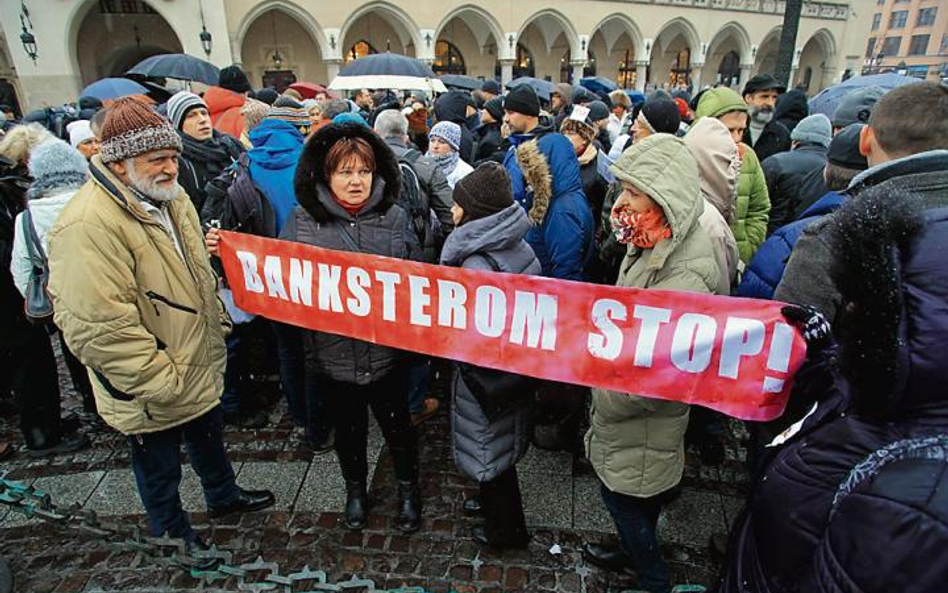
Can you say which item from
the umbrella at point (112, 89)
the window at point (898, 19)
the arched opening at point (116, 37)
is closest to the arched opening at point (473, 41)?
the arched opening at point (116, 37)

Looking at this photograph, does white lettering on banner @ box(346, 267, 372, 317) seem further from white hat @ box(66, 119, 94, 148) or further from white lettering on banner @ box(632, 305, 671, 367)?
white hat @ box(66, 119, 94, 148)

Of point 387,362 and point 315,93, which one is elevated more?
point 315,93

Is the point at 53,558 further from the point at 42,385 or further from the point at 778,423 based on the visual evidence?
the point at 778,423

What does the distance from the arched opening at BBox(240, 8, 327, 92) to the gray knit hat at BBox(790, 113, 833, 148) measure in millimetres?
24206

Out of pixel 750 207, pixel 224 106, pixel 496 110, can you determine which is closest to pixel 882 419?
pixel 750 207

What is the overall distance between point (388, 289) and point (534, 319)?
745 millimetres

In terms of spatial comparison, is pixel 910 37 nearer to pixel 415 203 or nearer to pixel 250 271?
pixel 415 203

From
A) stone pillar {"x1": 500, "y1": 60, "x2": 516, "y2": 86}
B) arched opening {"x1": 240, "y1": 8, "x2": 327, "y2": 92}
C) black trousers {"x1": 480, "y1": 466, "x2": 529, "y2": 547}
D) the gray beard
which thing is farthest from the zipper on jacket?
stone pillar {"x1": 500, "y1": 60, "x2": 516, "y2": 86}

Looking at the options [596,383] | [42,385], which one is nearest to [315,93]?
[42,385]

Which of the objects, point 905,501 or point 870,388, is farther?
point 870,388

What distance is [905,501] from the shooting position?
0.89 metres

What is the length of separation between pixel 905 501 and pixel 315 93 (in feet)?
40.9

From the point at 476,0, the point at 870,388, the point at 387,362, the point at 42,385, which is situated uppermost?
the point at 476,0

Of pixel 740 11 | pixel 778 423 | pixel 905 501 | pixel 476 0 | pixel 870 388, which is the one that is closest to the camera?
pixel 905 501
